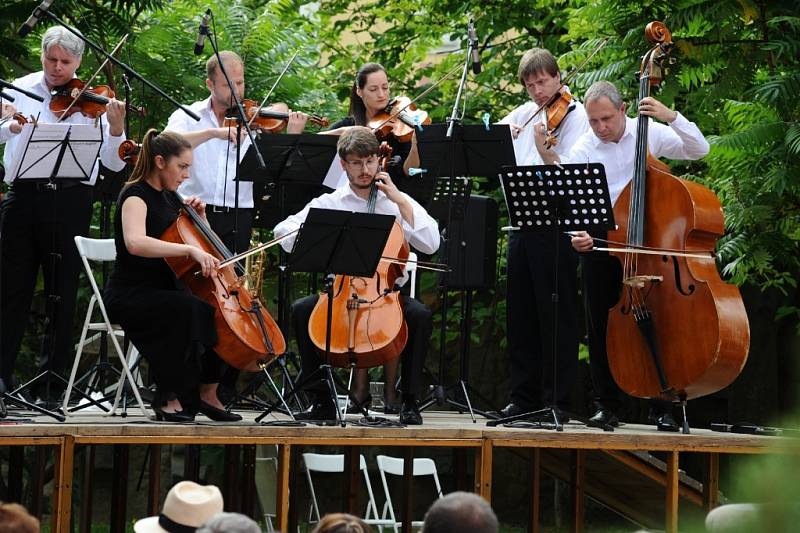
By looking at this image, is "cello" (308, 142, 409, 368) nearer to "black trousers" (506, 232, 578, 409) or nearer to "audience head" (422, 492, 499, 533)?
"black trousers" (506, 232, 578, 409)

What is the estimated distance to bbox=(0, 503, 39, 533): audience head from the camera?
2.30m

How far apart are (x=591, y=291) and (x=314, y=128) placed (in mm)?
4653

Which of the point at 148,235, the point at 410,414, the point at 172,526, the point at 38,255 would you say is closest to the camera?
the point at 172,526

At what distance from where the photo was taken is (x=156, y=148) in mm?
5340

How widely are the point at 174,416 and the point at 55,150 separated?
1625 millimetres

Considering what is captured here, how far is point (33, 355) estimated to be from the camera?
32.8 ft

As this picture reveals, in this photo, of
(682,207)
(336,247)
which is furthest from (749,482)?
(682,207)

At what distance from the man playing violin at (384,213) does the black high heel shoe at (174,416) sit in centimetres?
64

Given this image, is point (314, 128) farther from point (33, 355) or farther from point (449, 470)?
point (449, 470)

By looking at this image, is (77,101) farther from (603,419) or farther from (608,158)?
(603,419)

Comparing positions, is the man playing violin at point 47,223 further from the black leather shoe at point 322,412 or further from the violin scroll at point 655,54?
the violin scroll at point 655,54

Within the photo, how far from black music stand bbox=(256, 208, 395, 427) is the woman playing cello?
461mm

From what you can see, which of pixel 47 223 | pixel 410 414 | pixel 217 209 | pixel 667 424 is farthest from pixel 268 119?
pixel 667 424

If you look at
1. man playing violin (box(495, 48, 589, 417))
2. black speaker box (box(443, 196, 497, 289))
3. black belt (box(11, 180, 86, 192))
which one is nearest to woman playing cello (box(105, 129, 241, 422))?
black belt (box(11, 180, 86, 192))
